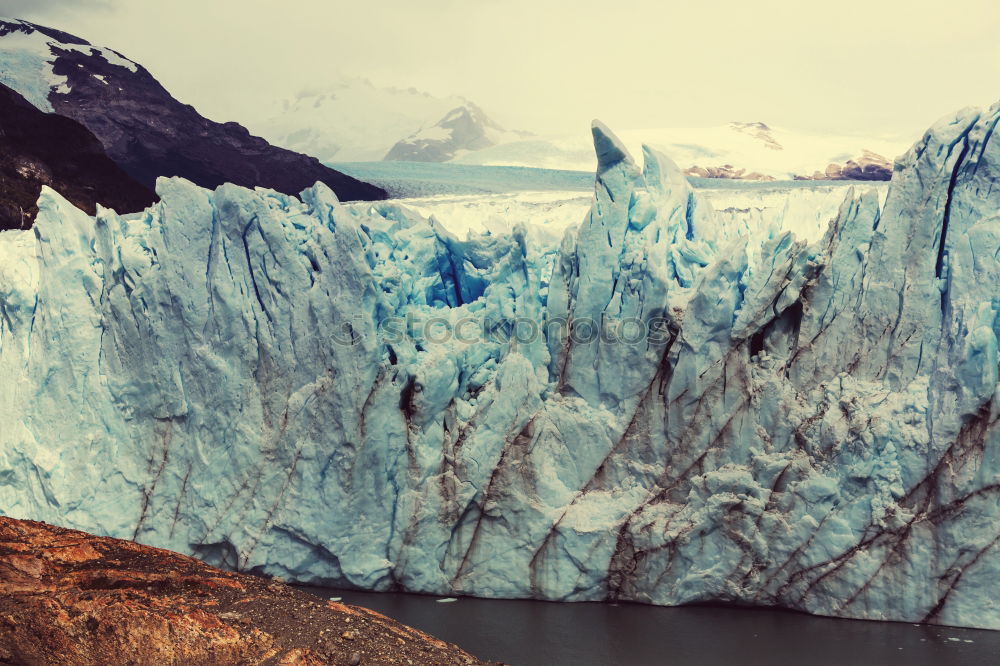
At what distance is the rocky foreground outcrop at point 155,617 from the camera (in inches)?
271

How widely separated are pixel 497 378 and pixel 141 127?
1294 cm

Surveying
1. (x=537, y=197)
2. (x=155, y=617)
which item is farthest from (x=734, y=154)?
(x=155, y=617)

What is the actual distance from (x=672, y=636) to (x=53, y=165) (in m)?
13.5

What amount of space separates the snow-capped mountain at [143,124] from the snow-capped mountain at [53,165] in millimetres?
1001

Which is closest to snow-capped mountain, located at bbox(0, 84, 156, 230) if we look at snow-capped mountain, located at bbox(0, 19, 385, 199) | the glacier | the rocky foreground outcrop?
snow-capped mountain, located at bbox(0, 19, 385, 199)

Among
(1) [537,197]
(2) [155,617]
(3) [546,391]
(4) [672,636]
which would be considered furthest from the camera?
(1) [537,197]

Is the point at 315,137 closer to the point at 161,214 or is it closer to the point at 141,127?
the point at 141,127

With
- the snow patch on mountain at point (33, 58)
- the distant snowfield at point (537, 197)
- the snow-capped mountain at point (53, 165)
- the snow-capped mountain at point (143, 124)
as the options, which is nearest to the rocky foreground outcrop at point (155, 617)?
the distant snowfield at point (537, 197)

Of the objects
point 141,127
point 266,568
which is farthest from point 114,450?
point 141,127

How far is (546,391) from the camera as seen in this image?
1068cm

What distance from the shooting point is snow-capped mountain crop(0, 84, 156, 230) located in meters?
17.4

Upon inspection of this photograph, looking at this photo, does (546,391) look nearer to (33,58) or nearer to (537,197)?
(537,197)

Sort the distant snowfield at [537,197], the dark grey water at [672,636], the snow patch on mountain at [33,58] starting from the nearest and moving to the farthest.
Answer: the dark grey water at [672,636], the distant snowfield at [537,197], the snow patch on mountain at [33,58]

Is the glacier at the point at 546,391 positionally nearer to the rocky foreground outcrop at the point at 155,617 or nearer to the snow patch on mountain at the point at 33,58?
the rocky foreground outcrop at the point at 155,617
